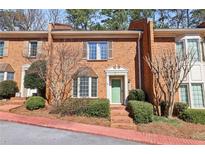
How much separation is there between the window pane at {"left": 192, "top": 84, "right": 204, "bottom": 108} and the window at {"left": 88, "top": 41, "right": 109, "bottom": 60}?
7.15m

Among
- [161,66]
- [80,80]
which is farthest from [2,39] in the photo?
[161,66]

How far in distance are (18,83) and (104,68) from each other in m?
7.22

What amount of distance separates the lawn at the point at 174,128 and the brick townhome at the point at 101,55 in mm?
4240

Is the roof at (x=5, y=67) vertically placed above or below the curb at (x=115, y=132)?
above

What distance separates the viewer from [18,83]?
1781cm

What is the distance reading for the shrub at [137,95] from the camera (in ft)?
51.8

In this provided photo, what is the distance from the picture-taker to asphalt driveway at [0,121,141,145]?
8.30 metres

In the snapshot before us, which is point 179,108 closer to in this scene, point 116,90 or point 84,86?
point 116,90

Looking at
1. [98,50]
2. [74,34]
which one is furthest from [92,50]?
[74,34]

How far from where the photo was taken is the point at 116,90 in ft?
58.4

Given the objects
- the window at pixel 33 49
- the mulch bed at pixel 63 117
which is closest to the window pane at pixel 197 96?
the mulch bed at pixel 63 117

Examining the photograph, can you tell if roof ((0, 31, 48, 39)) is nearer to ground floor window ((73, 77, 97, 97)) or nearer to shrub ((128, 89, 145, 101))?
ground floor window ((73, 77, 97, 97))

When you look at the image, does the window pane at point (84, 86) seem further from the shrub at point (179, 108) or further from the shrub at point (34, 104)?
the shrub at point (179, 108)

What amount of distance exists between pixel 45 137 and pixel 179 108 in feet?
28.9
